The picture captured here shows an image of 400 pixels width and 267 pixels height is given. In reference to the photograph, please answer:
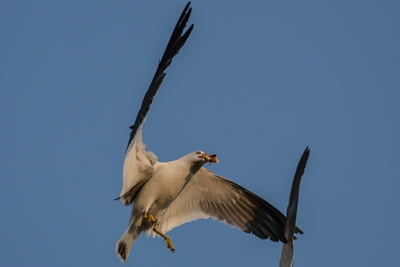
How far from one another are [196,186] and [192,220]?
0.67 m

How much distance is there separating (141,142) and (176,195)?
4.43 ft

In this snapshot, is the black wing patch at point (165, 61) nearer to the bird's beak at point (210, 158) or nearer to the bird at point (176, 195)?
the bird at point (176, 195)

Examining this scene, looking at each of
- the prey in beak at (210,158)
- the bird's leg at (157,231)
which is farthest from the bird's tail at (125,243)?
the prey in beak at (210,158)

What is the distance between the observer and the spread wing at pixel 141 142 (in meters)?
10.7

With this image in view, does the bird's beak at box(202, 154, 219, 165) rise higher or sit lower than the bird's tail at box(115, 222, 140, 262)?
higher

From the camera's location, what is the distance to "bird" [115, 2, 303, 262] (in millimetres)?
11078

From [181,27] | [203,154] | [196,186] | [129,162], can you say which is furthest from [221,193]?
[181,27]

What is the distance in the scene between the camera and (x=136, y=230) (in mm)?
12117

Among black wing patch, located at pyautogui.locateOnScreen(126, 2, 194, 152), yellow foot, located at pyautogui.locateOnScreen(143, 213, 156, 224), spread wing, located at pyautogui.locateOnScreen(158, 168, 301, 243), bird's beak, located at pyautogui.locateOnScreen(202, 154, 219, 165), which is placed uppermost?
black wing patch, located at pyautogui.locateOnScreen(126, 2, 194, 152)

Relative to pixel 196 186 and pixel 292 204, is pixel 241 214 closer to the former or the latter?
pixel 196 186

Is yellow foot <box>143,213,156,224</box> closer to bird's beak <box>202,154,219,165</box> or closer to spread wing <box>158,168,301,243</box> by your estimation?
spread wing <box>158,168,301,243</box>

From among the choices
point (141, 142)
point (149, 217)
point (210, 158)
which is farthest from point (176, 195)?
point (141, 142)

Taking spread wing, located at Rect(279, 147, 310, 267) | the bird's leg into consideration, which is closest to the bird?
the bird's leg

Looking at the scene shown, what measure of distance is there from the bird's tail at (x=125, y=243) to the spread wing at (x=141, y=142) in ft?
1.50
